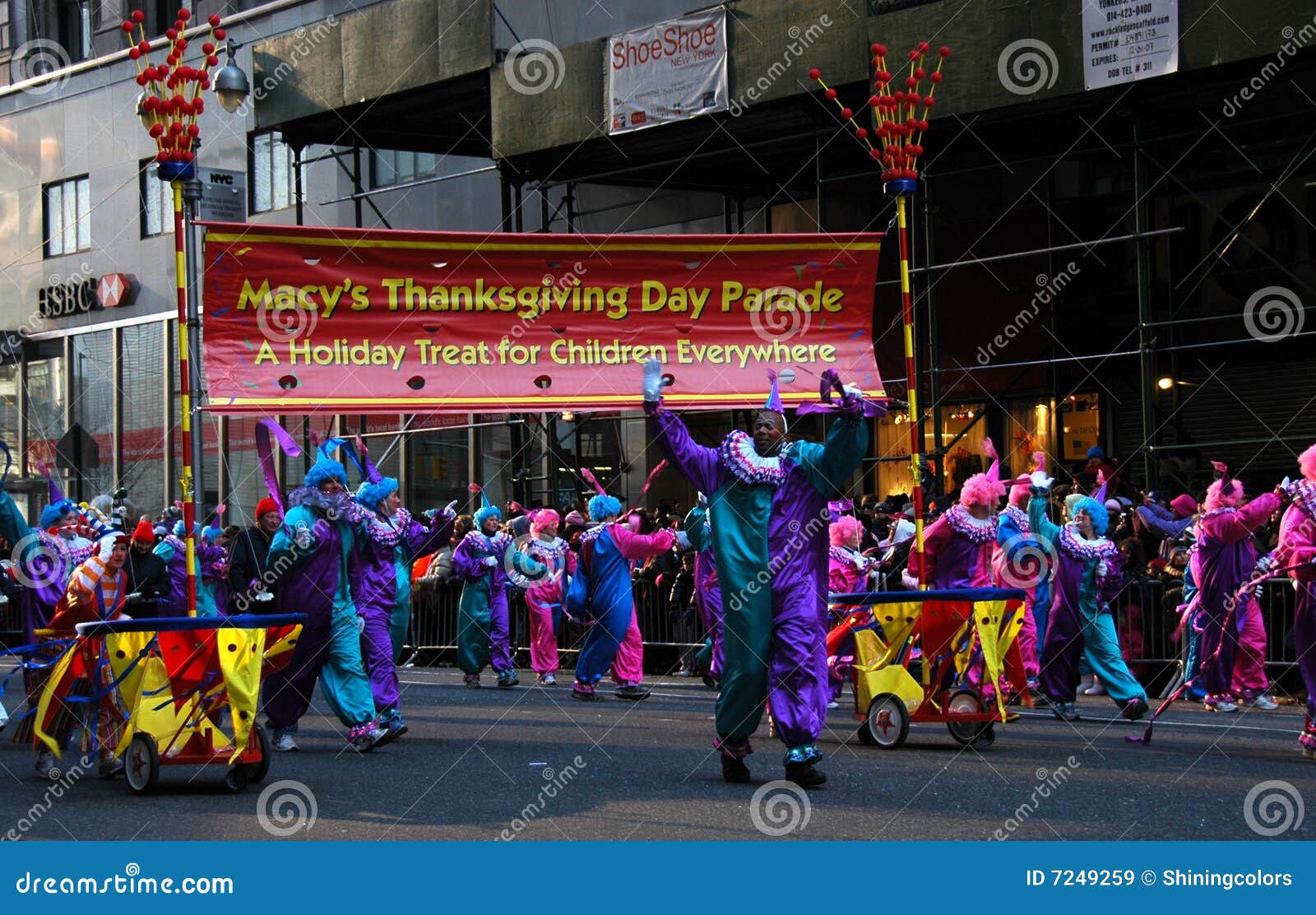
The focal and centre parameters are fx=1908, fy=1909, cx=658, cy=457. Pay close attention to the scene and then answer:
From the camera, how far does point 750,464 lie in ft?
31.4

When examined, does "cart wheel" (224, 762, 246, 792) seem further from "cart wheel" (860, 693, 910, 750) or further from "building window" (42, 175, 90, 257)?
"building window" (42, 175, 90, 257)

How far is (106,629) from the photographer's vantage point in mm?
9641

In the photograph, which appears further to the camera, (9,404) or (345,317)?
(9,404)

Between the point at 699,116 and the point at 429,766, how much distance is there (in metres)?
11.1

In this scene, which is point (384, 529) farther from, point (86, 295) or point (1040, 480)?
point (86, 295)

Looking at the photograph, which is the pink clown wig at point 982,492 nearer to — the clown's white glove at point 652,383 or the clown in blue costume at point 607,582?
the clown's white glove at point 652,383

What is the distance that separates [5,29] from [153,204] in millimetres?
6997

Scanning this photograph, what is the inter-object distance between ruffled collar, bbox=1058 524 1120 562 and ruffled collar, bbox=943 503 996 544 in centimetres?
91

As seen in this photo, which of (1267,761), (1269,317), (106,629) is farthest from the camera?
(1269,317)

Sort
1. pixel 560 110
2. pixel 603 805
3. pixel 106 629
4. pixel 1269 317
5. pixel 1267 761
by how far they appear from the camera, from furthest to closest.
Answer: pixel 560 110 → pixel 1269 317 → pixel 1267 761 → pixel 106 629 → pixel 603 805

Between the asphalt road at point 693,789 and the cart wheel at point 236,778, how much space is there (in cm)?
12

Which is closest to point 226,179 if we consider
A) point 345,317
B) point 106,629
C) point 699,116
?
point 699,116

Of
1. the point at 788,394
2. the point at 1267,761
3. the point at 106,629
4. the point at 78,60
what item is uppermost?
the point at 78,60

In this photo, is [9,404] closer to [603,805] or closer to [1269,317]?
[1269,317]
